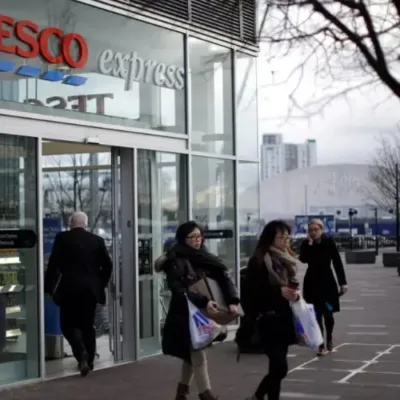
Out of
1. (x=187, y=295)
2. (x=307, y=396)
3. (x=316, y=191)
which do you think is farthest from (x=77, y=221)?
(x=316, y=191)

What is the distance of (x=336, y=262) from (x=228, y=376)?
8.23 ft

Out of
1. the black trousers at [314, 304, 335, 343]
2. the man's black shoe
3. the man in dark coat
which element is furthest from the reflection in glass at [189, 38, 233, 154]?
the man's black shoe

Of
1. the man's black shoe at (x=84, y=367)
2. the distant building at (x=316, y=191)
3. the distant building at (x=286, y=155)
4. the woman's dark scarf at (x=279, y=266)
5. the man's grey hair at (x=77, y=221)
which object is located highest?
the distant building at (x=286, y=155)

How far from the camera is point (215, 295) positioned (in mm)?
8023

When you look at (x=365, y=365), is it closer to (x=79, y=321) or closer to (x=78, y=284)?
(x=79, y=321)

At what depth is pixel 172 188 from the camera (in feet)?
40.6

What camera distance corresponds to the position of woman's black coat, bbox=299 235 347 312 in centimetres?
1185

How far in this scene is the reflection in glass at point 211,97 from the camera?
41.9 ft

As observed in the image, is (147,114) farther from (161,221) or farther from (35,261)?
(35,261)

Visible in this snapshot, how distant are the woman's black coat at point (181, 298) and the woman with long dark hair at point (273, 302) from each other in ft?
0.76

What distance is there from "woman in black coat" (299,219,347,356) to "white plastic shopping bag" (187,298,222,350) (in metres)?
4.17

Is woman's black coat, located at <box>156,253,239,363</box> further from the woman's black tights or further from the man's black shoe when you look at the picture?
the man's black shoe

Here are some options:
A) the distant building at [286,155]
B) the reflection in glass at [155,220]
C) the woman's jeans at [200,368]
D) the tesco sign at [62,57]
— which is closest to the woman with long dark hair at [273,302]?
the woman's jeans at [200,368]

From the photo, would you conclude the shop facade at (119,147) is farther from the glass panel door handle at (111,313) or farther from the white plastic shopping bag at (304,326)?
the white plastic shopping bag at (304,326)
